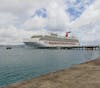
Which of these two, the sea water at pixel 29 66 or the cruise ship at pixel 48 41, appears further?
the cruise ship at pixel 48 41

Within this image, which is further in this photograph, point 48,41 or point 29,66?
point 48,41

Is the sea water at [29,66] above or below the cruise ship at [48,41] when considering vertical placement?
below

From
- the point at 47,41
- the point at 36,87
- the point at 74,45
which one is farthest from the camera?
the point at 74,45

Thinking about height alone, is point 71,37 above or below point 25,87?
above

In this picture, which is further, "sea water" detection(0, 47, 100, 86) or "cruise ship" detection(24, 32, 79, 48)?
"cruise ship" detection(24, 32, 79, 48)

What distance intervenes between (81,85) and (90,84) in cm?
61

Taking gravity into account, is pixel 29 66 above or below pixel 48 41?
below

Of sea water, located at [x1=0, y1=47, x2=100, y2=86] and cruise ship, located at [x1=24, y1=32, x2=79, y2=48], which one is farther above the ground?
cruise ship, located at [x1=24, y1=32, x2=79, y2=48]

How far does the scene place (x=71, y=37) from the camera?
166375 mm

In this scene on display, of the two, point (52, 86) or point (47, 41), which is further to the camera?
point (47, 41)

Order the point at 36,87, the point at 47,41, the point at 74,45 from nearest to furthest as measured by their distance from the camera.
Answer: the point at 36,87 → the point at 47,41 → the point at 74,45

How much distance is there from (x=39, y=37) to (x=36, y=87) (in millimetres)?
131447

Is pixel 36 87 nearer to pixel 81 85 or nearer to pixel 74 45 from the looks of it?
pixel 81 85

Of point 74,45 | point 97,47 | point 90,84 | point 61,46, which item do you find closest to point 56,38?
point 61,46
